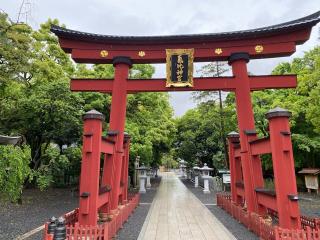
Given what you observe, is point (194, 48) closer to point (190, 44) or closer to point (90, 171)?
point (190, 44)

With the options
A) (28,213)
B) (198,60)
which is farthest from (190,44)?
(28,213)

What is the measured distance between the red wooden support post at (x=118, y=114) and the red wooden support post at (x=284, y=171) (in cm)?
558

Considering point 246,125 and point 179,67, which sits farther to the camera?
point 179,67

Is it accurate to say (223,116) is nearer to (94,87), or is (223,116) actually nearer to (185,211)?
(185,211)

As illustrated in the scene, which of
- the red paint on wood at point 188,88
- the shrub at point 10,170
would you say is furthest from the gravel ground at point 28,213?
the red paint on wood at point 188,88

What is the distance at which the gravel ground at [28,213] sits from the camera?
9.37m

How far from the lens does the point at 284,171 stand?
748 cm

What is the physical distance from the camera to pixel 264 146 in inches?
351

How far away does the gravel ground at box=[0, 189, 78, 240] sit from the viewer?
9.37 meters

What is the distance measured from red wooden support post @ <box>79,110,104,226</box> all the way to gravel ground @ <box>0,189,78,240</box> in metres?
2.04

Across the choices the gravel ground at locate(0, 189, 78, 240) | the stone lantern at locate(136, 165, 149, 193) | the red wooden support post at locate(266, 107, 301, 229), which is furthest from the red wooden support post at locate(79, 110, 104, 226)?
the stone lantern at locate(136, 165, 149, 193)

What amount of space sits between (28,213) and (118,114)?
6.23m

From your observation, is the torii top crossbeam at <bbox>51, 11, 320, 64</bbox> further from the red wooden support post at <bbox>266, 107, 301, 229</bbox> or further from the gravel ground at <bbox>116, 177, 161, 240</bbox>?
the gravel ground at <bbox>116, 177, 161, 240</bbox>

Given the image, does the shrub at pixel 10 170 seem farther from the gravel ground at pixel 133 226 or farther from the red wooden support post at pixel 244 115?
the red wooden support post at pixel 244 115
